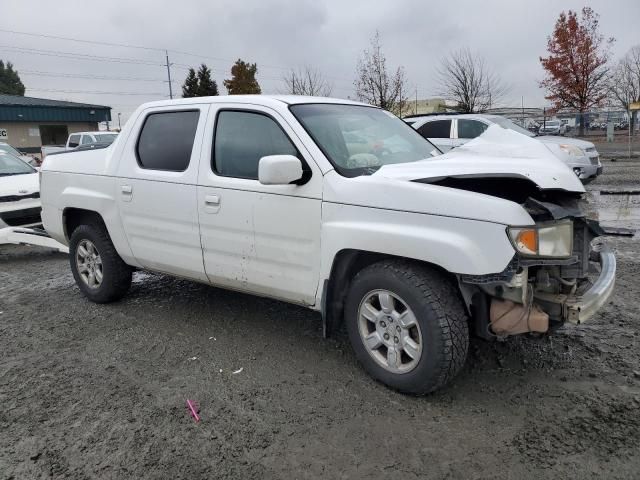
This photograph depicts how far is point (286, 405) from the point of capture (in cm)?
337

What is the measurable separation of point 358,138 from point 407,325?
1480mm

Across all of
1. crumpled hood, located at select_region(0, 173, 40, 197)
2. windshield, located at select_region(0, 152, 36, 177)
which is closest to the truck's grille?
crumpled hood, located at select_region(0, 173, 40, 197)

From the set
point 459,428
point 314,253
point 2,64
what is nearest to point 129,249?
point 314,253

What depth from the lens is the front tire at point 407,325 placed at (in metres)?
3.15

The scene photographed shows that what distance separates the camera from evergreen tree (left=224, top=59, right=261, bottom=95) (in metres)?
40.4

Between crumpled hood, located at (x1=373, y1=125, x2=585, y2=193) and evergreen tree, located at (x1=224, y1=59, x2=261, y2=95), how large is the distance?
38.1 metres

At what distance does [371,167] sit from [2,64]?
80.9 meters

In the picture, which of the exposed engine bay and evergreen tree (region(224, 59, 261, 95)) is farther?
evergreen tree (region(224, 59, 261, 95))

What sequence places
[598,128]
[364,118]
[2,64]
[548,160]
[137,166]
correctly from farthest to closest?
1. [2,64]
2. [598,128]
3. [137,166]
4. [364,118]
5. [548,160]

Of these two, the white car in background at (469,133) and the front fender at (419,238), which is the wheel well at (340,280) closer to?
the front fender at (419,238)

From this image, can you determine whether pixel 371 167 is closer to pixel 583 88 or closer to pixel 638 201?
pixel 638 201

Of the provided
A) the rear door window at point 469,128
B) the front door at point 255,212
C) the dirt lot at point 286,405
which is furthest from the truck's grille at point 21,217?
the rear door window at point 469,128

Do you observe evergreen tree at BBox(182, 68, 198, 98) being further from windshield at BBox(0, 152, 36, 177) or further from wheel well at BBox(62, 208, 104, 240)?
wheel well at BBox(62, 208, 104, 240)

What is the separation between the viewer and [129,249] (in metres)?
4.89
